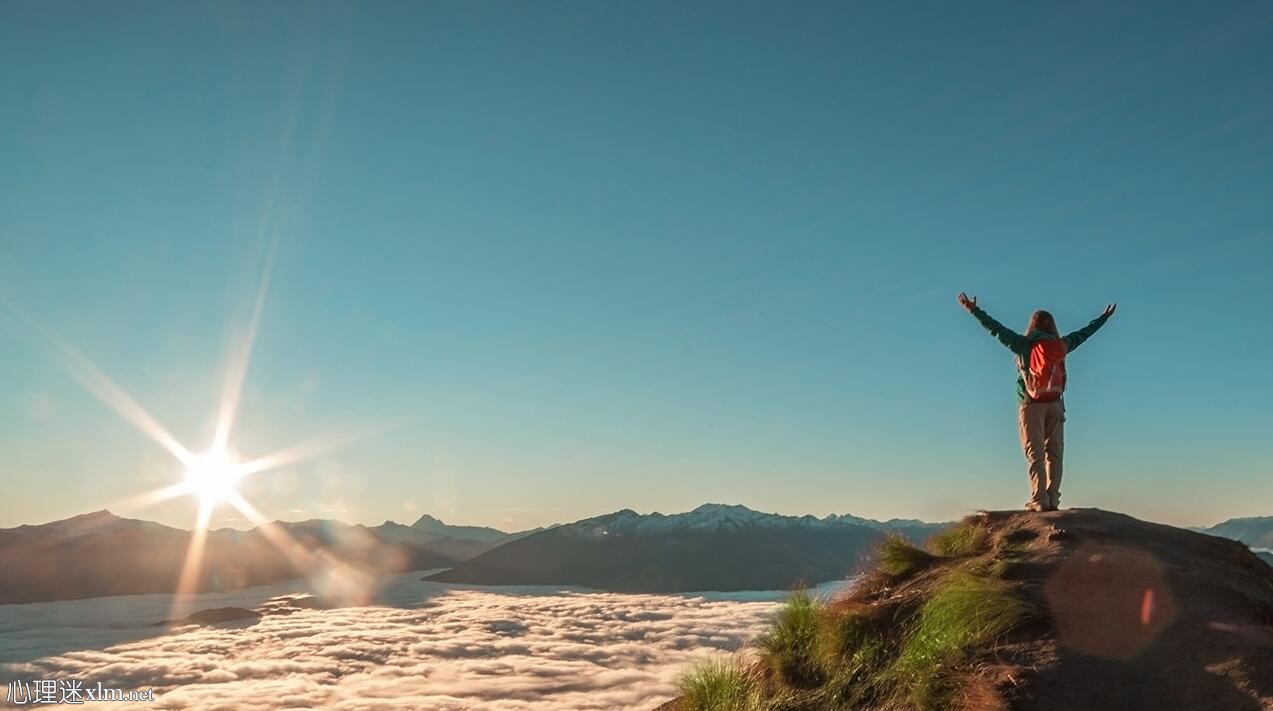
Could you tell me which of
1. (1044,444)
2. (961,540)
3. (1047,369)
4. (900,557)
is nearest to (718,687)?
(900,557)

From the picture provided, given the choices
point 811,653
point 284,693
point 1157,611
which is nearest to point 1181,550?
point 1157,611

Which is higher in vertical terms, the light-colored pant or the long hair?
the long hair

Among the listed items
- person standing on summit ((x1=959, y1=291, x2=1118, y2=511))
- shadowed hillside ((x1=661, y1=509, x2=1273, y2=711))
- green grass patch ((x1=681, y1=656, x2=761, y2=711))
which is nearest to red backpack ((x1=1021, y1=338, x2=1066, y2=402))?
person standing on summit ((x1=959, y1=291, x2=1118, y2=511))

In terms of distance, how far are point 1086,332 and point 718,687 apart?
9662mm

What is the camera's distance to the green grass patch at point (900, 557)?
42.2 feet

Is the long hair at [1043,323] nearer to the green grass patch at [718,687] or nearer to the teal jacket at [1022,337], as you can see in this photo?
the teal jacket at [1022,337]

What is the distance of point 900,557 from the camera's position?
1304cm

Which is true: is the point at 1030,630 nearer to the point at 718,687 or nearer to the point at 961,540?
the point at 961,540

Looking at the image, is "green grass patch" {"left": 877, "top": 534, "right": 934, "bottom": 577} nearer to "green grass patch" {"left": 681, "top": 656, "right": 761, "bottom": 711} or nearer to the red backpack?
"green grass patch" {"left": 681, "top": 656, "right": 761, "bottom": 711}

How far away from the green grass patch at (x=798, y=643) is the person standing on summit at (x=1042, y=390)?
5017mm

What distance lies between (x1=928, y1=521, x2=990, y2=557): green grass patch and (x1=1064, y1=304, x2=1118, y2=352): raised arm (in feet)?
12.7

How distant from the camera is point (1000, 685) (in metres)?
8.40

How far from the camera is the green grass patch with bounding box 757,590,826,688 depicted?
1152 centimetres

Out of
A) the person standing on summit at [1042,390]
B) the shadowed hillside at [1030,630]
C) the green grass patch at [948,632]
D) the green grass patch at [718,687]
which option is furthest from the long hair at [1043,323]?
the green grass patch at [718,687]
